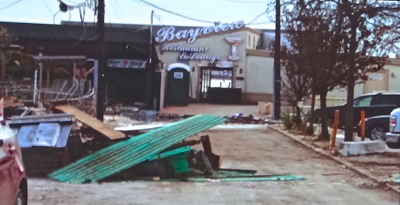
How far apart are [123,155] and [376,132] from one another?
37.5 feet

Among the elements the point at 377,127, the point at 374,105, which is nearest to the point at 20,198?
the point at 377,127

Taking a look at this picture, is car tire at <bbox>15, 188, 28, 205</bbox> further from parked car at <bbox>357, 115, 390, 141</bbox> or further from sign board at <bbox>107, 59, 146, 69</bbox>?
sign board at <bbox>107, 59, 146, 69</bbox>

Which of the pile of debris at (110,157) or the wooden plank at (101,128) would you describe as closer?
the pile of debris at (110,157)

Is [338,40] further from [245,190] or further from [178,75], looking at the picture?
[178,75]

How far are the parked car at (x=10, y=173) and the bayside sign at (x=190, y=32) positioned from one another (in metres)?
42.3

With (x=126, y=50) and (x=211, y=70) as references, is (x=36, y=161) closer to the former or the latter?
(x=126, y=50)

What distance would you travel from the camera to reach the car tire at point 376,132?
22953 millimetres

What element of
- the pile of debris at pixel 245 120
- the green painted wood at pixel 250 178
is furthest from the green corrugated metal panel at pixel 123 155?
the pile of debris at pixel 245 120

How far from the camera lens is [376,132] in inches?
913

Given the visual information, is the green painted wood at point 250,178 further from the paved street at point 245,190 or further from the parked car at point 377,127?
the parked car at point 377,127

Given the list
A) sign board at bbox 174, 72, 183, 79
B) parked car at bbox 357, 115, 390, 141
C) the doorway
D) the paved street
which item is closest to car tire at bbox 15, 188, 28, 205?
the paved street

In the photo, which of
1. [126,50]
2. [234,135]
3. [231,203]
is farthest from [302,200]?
[126,50]

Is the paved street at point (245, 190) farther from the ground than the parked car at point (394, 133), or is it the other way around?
the parked car at point (394, 133)

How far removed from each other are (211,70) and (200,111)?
10.7 m
